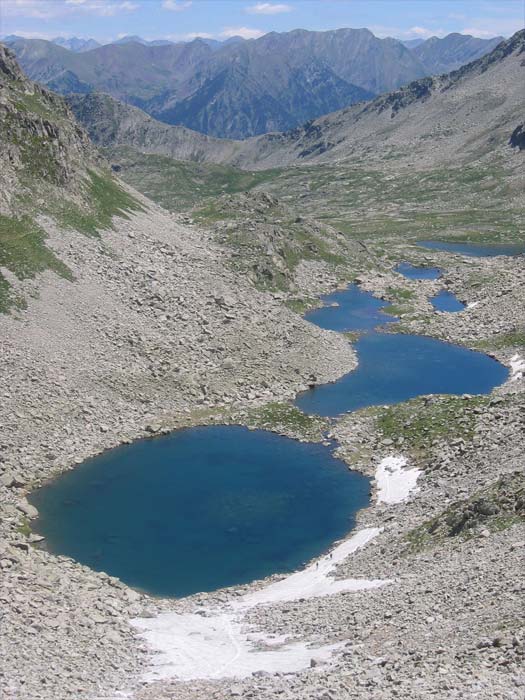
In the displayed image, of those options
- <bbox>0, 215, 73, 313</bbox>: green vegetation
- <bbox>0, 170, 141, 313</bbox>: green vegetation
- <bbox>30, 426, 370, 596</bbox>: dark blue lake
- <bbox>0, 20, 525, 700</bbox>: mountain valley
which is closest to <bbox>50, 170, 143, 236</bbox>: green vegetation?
<bbox>0, 170, 141, 313</bbox>: green vegetation

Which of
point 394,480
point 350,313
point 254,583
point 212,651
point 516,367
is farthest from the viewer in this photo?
point 350,313

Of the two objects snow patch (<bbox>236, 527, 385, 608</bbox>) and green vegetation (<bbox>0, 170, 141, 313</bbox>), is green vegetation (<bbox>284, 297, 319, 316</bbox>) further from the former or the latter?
snow patch (<bbox>236, 527, 385, 608</bbox>)

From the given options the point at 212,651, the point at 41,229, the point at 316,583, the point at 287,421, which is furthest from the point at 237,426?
the point at 212,651

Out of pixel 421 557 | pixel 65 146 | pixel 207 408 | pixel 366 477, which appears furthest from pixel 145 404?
pixel 65 146

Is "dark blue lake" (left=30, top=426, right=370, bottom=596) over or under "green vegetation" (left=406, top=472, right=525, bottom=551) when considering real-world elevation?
under

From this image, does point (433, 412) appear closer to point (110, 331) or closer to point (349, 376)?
point (349, 376)

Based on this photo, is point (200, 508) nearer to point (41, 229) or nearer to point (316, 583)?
point (316, 583)
